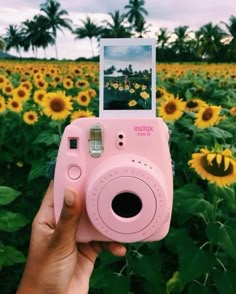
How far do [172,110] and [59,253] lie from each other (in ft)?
7.21

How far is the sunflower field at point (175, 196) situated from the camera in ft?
6.70

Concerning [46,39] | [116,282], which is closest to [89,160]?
[116,282]

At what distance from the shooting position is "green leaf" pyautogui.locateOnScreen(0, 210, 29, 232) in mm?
2271

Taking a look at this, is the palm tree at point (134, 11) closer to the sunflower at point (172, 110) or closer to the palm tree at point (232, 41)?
the palm tree at point (232, 41)

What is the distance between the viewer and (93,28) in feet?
147

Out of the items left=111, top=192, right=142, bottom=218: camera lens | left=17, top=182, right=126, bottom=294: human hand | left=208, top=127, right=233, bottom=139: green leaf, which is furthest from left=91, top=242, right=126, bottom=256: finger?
left=208, top=127, right=233, bottom=139: green leaf

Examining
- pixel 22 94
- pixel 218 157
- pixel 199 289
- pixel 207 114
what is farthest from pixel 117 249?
pixel 22 94

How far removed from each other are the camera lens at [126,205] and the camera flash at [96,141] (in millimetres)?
121

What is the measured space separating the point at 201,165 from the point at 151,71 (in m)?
0.76

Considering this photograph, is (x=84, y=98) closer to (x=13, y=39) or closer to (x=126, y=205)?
(x=126, y=205)

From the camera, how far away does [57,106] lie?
11.3 feet

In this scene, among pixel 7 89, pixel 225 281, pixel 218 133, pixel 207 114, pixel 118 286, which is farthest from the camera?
pixel 7 89

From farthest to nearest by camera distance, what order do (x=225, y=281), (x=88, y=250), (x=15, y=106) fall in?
(x=15, y=106) → (x=225, y=281) → (x=88, y=250)

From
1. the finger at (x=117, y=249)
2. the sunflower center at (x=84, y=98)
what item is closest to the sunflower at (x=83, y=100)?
the sunflower center at (x=84, y=98)
